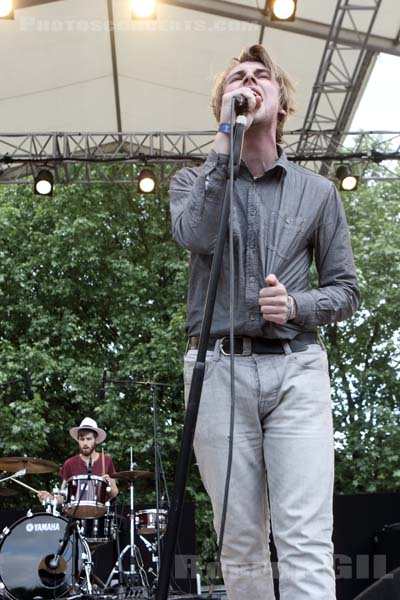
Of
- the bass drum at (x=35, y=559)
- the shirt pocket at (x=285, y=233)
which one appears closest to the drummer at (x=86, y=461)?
the bass drum at (x=35, y=559)

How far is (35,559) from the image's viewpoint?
6754mm

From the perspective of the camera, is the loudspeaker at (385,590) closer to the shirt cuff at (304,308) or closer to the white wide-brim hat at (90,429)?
the shirt cuff at (304,308)

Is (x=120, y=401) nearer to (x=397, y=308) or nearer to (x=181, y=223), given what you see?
(x=397, y=308)

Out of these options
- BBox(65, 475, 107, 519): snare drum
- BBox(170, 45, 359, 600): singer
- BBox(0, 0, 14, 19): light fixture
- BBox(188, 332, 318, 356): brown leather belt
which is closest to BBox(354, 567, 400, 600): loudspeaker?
BBox(170, 45, 359, 600): singer

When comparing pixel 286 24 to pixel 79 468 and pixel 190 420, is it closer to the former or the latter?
pixel 79 468

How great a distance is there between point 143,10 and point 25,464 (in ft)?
14.5

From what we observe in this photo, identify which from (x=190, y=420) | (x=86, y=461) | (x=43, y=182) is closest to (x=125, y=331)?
(x=43, y=182)

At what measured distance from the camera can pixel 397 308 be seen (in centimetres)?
1444

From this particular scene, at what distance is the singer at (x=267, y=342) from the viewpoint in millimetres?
1883

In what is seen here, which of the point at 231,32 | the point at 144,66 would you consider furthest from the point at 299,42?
the point at 144,66

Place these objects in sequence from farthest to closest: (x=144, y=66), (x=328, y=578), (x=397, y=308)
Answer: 1. (x=397, y=308)
2. (x=144, y=66)
3. (x=328, y=578)

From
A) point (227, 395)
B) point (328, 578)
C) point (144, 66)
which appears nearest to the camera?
point (328, 578)

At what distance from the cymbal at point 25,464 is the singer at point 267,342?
5622 millimetres

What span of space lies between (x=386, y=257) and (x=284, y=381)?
12.7 meters
